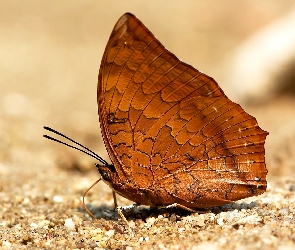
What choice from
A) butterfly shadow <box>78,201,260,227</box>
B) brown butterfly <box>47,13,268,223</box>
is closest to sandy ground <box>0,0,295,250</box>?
butterfly shadow <box>78,201,260,227</box>

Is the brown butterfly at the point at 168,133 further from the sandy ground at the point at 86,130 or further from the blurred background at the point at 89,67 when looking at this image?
the blurred background at the point at 89,67

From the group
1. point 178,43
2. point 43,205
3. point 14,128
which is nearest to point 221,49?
point 178,43

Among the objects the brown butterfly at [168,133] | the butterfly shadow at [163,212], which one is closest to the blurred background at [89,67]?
the butterfly shadow at [163,212]

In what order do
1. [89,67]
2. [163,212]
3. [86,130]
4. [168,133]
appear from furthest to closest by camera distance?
[89,67] < [86,130] < [163,212] < [168,133]

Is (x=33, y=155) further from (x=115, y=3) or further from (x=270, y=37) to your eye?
(x=115, y=3)

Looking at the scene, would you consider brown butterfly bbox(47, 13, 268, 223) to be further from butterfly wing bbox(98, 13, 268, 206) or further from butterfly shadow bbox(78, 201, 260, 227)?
butterfly shadow bbox(78, 201, 260, 227)

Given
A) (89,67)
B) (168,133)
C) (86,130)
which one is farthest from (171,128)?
(89,67)

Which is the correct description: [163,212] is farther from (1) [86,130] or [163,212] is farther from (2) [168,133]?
(1) [86,130]
